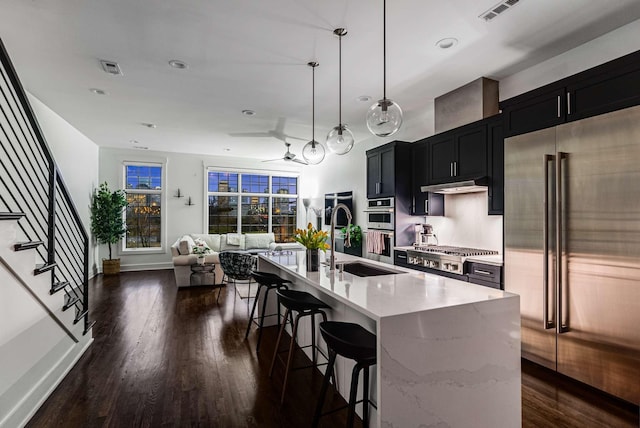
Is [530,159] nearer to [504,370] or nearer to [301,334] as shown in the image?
[504,370]

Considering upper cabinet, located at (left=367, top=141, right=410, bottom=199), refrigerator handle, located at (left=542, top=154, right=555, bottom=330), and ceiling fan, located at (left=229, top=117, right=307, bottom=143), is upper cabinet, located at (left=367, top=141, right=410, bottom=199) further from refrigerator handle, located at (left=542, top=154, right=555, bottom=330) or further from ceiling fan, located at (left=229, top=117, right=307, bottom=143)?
refrigerator handle, located at (left=542, top=154, right=555, bottom=330)

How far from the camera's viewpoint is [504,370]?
1892mm

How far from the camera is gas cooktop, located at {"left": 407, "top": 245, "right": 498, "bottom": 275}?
11.9 feet

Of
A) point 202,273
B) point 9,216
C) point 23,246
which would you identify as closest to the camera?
point 9,216

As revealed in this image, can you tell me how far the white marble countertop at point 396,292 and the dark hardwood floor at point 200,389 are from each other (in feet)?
2.92

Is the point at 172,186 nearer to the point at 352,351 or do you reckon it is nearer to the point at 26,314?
the point at 26,314

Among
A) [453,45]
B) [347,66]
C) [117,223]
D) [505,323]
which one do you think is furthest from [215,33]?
[117,223]

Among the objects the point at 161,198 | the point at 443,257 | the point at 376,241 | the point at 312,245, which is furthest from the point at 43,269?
the point at 161,198

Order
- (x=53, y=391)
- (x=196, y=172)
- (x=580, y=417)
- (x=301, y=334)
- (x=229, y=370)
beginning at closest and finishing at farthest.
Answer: (x=580, y=417) < (x=53, y=391) < (x=229, y=370) < (x=301, y=334) < (x=196, y=172)

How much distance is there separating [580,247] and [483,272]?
39.9 inches

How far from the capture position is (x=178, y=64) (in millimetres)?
3420

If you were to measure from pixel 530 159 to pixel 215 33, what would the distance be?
9.68 feet

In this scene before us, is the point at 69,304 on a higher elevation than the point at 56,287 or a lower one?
lower

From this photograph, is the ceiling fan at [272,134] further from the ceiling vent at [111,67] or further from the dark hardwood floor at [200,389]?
the dark hardwood floor at [200,389]
